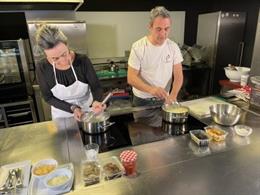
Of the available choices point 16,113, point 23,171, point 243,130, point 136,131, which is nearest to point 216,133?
point 243,130

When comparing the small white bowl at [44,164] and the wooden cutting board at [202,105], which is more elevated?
the wooden cutting board at [202,105]

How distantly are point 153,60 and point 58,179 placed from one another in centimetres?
120

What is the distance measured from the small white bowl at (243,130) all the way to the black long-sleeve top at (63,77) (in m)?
0.91

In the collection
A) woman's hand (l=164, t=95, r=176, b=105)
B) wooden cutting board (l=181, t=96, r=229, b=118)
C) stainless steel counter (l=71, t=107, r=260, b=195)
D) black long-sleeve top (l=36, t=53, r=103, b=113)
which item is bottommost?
stainless steel counter (l=71, t=107, r=260, b=195)

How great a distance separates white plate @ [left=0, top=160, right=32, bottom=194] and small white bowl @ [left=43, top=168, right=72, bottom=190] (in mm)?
78

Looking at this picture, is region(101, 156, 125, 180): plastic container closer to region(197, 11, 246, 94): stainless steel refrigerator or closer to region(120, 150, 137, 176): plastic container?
region(120, 150, 137, 176): plastic container

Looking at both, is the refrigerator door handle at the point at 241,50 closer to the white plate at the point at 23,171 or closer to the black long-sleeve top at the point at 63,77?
the black long-sleeve top at the point at 63,77

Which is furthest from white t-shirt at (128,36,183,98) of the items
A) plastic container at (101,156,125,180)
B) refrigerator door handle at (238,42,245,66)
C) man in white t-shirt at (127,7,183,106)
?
refrigerator door handle at (238,42,245,66)

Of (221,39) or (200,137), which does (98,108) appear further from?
(221,39)

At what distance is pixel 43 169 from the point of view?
2.93 ft

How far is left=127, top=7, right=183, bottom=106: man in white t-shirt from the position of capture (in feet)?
5.41

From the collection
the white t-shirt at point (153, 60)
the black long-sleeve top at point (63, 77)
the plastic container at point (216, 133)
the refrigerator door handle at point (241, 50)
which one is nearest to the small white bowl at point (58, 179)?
the black long-sleeve top at point (63, 77)

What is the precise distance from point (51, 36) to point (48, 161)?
0.71 metres

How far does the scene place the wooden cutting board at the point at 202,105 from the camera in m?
1.45
